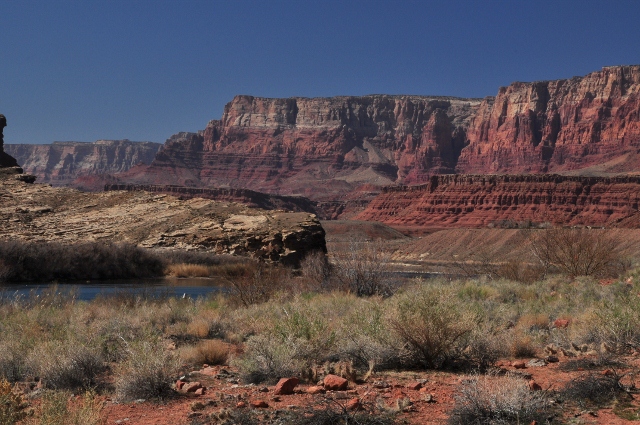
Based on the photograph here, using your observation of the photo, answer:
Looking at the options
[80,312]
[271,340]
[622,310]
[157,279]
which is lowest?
[157,279]

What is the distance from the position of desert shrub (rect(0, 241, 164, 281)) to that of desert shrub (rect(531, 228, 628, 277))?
2081 centimetres

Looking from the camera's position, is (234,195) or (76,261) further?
(234,195)

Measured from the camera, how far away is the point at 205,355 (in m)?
9.91

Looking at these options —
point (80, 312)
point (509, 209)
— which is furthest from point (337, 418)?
point (509, 209)

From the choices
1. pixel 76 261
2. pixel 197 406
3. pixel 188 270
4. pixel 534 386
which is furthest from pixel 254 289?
pixel 188 270

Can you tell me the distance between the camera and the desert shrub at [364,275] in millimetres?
19609

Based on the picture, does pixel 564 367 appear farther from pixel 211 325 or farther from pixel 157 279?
pixel 157 279

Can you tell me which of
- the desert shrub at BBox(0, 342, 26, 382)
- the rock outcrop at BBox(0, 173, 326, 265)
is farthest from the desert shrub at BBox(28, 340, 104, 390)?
the rock outcrop at BBox(0, 173, 326, 265)

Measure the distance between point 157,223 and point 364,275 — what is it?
2868 cm

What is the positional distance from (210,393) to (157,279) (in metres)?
29.1

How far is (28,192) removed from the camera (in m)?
51.0

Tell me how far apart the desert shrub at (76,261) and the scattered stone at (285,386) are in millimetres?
25360

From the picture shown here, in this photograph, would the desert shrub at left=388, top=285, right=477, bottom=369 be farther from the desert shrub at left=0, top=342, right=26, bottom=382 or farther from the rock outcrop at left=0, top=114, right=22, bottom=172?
the rock outcrop at left=0, top=114, right=22, bottom=172

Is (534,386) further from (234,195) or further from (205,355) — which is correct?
(234,195)
